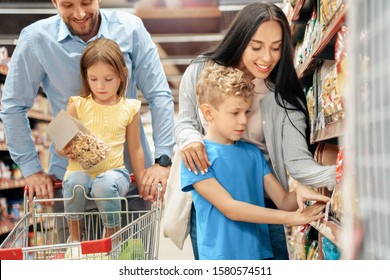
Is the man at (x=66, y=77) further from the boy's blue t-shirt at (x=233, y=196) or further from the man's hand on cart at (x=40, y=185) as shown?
the boy's blue t-shirt at (x=233, y=196)

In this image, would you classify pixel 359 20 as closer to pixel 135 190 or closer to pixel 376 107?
pixel 376 107

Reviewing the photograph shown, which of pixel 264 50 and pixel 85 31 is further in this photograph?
pixel 85 31

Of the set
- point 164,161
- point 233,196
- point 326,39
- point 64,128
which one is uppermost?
point 326,39

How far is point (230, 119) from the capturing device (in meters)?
1.66

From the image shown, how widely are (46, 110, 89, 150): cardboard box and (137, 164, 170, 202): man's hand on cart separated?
23 cm

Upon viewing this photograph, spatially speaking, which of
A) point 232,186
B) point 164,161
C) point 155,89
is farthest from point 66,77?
point 232,186

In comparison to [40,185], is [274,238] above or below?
below

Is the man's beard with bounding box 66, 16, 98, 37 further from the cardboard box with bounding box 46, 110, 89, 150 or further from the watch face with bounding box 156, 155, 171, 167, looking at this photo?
the watch face with bounding box 156, 155, 171, 167

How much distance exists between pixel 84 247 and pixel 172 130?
0.53m

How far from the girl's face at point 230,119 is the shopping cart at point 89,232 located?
27 cm

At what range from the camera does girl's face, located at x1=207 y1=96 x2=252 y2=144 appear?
1.64 metres

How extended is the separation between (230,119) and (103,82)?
0.40 metres

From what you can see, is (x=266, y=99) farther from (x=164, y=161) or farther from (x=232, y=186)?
(x=164, y=161)
